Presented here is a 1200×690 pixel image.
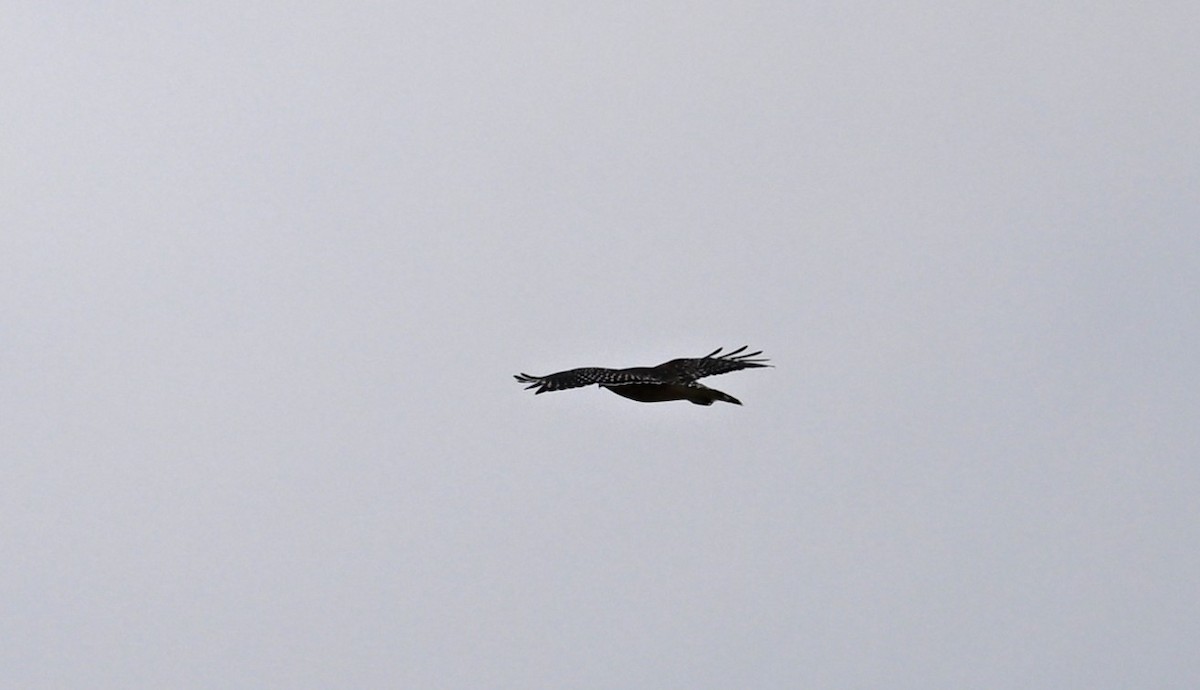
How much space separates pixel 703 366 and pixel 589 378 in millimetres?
4008

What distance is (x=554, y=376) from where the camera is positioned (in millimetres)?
53875

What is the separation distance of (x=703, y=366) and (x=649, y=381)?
2920mm

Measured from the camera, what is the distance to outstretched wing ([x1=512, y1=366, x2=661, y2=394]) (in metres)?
53.1

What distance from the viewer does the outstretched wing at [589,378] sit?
174ft

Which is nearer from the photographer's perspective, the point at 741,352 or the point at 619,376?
the point at 619,376

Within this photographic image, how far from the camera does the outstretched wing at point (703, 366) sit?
2146 inches

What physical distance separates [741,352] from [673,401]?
3547mm

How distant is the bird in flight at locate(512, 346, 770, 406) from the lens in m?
53.2

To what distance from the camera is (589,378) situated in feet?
175

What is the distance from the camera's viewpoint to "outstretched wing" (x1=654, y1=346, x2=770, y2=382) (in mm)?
54500

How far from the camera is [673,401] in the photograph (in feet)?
180

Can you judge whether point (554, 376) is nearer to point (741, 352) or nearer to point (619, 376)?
point (619, 376)

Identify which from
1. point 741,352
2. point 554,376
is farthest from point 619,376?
point 741,352

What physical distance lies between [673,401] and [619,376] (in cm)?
214
